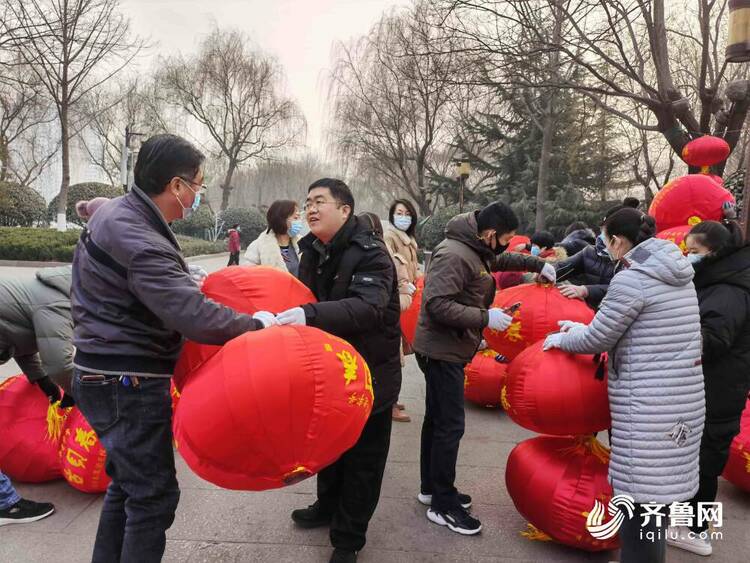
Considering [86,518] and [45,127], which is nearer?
[86,518]

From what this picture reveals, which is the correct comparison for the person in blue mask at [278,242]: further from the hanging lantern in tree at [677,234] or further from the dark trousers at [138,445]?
the hanging lantern in tree at [677,234]

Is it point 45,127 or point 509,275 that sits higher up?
point 45,127

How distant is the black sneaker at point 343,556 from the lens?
2635 millimetres

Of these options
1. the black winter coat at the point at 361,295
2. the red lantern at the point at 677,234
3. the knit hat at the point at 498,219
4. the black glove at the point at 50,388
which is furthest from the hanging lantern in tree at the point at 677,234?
the black glove at the point at 50,388

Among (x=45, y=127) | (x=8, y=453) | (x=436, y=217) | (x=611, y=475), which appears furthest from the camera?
(x=45, y=127)

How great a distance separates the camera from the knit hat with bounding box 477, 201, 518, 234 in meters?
2.97

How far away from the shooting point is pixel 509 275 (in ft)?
17.9

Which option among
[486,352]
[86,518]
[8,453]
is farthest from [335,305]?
[486,352]

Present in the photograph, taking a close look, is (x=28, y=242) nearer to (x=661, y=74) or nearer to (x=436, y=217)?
(x=436, y=217)

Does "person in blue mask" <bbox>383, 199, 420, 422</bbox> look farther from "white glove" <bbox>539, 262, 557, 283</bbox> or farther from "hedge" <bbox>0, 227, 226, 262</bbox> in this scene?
"hedge" <bbox>0, 227, 226, 262</bbox>

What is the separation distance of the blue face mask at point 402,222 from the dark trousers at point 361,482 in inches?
93.7

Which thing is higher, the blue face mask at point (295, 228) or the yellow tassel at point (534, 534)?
the blue face mask at point (295, 228)

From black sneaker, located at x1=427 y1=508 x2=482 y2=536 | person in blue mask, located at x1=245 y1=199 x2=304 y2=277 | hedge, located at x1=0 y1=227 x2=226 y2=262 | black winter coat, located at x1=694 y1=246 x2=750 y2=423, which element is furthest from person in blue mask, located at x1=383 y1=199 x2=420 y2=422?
hedge, located at x1=0 y1=227 x2=226 y2=262

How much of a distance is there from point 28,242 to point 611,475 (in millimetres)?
18273
